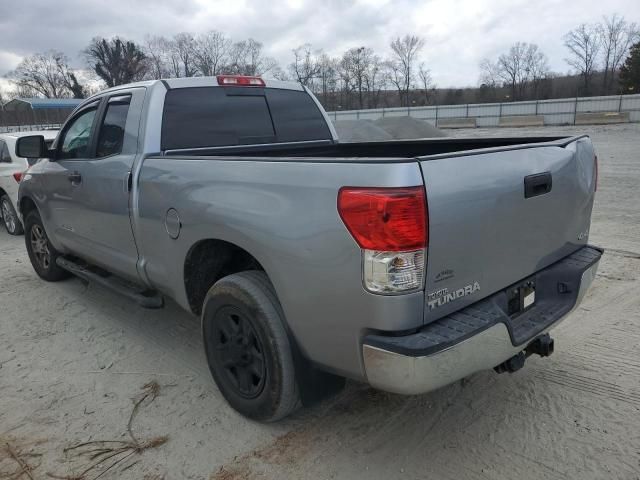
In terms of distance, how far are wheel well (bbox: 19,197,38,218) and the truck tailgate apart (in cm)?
479

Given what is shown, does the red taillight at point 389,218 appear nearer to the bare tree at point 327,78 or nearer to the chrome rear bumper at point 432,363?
the chrome rear bumper at point 432,363

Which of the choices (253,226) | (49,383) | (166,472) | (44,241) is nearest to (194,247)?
(253,226)

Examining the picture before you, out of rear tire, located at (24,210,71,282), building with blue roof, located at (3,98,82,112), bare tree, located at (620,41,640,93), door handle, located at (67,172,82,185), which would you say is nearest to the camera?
door handle, located at (67,172,82,185)

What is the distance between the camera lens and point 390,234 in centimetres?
210

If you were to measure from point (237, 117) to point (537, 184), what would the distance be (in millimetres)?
2431

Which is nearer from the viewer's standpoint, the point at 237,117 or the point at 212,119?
the point at 212,119

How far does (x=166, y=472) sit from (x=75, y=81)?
3226 inches

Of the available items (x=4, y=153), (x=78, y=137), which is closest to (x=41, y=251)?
(x=78, y=137)

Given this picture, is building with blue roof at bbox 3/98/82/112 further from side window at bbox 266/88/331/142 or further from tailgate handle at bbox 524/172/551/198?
tailgate handle at bbox 524/172/551/198

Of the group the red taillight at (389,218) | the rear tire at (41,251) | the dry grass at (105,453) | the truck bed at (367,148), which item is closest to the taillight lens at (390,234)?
the red taillight at (389,218)

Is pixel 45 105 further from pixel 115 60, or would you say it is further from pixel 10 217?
pixel 10 217

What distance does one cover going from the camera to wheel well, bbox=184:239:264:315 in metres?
3.12

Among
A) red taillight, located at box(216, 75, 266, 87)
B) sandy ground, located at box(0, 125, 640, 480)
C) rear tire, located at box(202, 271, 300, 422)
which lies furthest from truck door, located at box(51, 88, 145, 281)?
rear tire, located at box(202, 271, 300, 422)

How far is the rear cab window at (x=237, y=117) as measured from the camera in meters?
3.72
